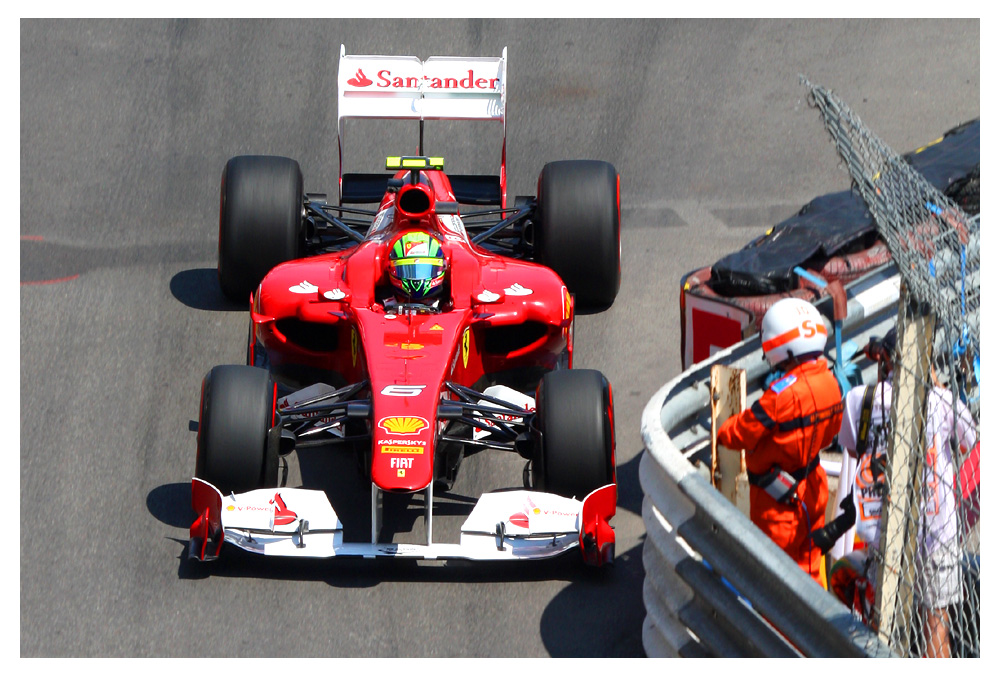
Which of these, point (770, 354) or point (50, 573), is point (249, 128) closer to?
point (50, 573)

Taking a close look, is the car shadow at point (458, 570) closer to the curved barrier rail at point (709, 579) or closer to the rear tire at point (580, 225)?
the curved barrier rail at point (709, 579)

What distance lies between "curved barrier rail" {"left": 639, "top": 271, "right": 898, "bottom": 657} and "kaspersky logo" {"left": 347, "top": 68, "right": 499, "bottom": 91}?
4.21 metres

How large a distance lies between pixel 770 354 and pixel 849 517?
83 cm

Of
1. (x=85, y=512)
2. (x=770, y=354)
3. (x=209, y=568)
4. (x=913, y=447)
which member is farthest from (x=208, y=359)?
(x=913, y=447)

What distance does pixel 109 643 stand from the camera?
Answer: 7.52 m

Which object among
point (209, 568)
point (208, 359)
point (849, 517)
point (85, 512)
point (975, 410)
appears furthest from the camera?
point (208, 359)

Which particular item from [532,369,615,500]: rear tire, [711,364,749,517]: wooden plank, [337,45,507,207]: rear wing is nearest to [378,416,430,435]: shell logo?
[532,369,615,500]: rear tire

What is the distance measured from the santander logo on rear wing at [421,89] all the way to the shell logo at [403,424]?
3.57 m

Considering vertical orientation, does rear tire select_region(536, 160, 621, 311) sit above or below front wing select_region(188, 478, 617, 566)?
above

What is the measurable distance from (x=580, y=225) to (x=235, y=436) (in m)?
3.43

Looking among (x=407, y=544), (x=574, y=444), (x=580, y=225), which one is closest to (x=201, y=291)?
(x=580, y=225)

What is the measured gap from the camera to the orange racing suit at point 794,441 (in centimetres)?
654

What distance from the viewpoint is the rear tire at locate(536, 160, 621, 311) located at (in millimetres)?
10445

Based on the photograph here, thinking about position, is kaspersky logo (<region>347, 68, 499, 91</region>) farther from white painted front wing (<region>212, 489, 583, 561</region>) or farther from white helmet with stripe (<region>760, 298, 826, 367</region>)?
white helmet with stripe (<region>760, 298, 826, 367</region>)
